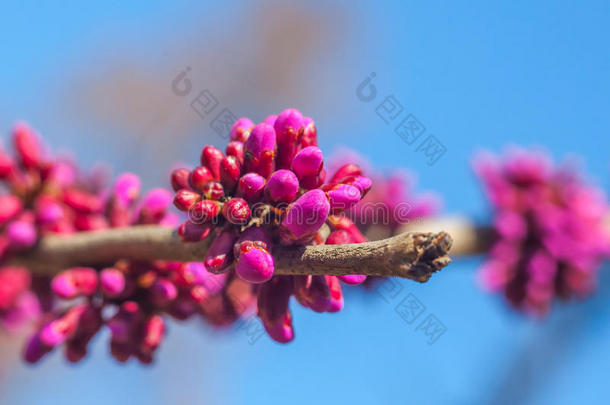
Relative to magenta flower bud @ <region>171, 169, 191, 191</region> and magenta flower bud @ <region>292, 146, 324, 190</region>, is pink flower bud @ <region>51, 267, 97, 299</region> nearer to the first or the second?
magenta flower bud @ <region>171, 169, 191, 191</region>

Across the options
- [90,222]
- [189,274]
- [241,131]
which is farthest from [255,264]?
[90,222]

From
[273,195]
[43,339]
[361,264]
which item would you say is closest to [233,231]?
[273,195]

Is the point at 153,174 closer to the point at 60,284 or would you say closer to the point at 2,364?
the point at 2,364

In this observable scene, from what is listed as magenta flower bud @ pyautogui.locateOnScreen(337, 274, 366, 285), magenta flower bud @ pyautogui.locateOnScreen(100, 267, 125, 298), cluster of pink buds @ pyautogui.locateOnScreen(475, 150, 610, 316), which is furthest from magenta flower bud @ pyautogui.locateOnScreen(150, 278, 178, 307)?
cluster of pink buds @ pyautogui.locateOnScreen(475, 150, 610, 316)

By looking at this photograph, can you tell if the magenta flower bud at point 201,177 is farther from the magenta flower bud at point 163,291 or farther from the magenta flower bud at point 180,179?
the magenta flower bud at point 163,291

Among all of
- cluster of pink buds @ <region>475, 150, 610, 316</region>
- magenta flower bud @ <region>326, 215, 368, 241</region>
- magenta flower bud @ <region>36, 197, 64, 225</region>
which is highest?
cluster of pink buds @ <region>475, 150, 610, 316</region>
